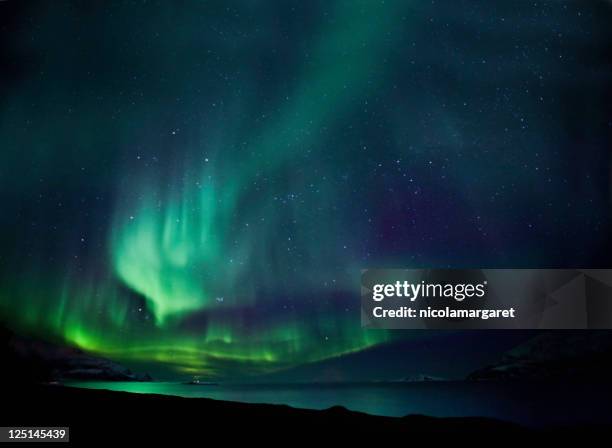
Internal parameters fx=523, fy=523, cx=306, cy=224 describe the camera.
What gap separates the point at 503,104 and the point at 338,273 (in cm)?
223

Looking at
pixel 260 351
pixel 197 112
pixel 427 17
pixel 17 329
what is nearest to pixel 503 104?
pixel 427 17

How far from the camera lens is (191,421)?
Answer: 438 centimetres

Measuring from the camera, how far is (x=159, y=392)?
479 cm

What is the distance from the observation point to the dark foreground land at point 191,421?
429cm

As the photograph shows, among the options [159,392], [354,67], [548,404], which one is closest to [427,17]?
[354,67]

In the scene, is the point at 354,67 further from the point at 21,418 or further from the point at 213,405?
the point at 21,418

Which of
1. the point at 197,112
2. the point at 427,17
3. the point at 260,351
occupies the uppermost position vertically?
the point at 427,17

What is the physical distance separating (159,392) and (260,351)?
3.25ft

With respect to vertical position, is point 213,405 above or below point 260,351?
below

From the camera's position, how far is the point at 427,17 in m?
5.04

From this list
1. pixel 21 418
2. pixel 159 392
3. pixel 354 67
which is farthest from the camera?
pixel 354 67

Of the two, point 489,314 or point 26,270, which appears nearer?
point 489,314

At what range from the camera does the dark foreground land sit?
4.29 metres

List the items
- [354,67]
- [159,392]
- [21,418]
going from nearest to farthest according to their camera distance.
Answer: [21,418] → [159,392] → [354,67]
